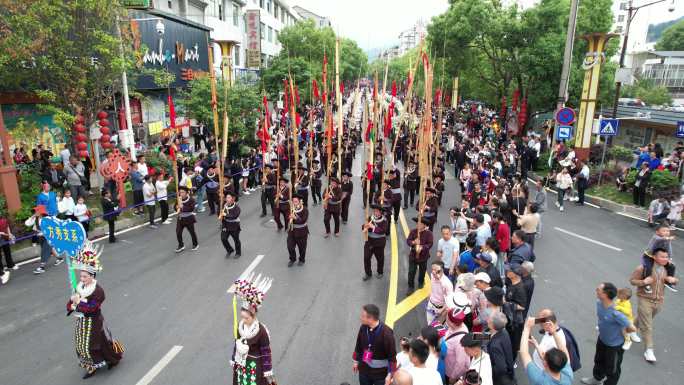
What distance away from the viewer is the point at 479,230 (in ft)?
24.4

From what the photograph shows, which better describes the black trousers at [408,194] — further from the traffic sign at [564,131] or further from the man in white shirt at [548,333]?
the man in white shirt at [548,333]

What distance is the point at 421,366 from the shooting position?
3836mm

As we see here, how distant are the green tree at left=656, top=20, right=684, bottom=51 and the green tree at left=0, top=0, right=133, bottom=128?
2947 inches

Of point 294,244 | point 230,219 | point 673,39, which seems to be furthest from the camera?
point 673,39

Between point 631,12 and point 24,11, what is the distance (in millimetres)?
21581

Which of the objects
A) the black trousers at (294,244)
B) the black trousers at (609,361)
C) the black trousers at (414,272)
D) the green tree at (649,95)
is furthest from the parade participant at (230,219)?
the green tree at (649,95)

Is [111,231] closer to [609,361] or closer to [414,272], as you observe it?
[414,272]

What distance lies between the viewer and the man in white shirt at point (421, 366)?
12.4 feet

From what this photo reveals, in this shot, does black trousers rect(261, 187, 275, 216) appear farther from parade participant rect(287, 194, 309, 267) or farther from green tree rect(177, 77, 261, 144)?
green tree rect(177, 77, 261, 144)

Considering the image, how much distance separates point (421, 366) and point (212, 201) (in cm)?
1069

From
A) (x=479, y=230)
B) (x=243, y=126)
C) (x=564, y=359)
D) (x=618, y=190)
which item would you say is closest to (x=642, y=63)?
(x=618, y=190)

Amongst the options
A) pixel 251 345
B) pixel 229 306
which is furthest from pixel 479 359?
pixel 229 306

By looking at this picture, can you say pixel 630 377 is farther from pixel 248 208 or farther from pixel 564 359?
pixel 248 208

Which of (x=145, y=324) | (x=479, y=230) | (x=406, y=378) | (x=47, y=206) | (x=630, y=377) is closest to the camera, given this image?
(x=406, y=378)
